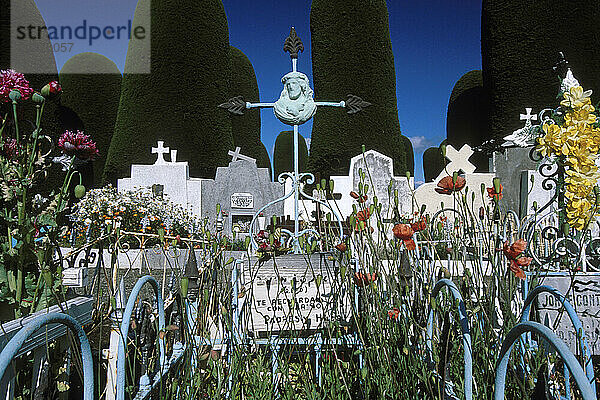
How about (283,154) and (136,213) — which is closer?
(136,213)

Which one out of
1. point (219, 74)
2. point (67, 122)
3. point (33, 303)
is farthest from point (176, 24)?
point (33, 303)

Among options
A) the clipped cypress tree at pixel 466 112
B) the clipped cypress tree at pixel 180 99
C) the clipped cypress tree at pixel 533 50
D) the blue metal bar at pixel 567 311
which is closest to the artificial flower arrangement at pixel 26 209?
the blue metal bar at pixel 567 311

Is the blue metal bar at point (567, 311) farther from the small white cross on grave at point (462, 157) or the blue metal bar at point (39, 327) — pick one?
the small white cross on grave at point (462, 157)

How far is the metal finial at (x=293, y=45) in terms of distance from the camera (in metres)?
4.61

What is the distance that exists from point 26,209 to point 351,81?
40.7 feet

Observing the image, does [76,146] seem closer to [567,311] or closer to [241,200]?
[567,311]

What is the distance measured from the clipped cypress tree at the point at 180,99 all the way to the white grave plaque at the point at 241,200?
4865 mm

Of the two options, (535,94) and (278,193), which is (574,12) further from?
(278,193)

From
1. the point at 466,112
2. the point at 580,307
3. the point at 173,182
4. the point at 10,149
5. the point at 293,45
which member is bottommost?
the point at 580,307

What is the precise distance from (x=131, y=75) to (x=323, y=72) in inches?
234

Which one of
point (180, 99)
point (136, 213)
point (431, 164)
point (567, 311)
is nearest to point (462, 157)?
point (136, 213)

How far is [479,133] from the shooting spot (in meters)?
15.4

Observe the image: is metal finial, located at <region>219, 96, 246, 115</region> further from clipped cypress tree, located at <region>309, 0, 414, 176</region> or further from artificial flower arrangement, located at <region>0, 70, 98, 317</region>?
clipped cypress tree, located at <region>309, 0, 414, 176</region>

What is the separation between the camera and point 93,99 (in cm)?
1627
